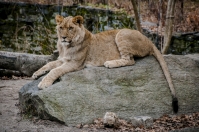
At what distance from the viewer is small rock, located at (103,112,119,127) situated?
233 inches

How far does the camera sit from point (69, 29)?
6.88 m

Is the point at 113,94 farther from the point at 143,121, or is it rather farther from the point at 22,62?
the point at 22,62

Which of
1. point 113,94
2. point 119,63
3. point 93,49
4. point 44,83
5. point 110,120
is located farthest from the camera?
point 93,49

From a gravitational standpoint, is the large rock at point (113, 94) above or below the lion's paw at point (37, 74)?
below

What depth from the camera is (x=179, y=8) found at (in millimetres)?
15273

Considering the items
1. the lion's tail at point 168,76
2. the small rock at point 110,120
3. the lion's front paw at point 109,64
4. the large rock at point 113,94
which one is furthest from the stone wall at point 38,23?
the small rock at point 110,120

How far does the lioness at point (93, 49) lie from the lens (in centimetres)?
688

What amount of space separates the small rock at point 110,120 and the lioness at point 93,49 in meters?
1.37

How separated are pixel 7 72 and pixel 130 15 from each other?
236 inches

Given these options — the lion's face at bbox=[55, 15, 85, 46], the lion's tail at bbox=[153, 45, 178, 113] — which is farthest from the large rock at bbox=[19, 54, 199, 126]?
the lion's face at bbox=[55, 15, 85, 46]

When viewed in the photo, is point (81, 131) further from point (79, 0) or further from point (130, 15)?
point (79, 0)

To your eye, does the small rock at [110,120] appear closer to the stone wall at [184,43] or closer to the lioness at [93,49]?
the lioness at [93,49]

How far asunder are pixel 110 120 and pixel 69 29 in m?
2.10

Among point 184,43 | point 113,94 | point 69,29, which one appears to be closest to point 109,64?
point 113,94
